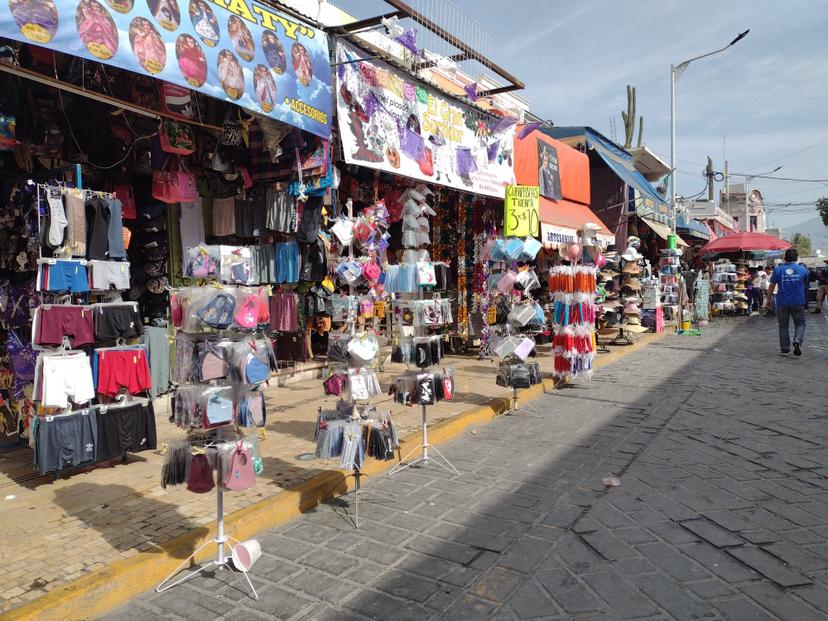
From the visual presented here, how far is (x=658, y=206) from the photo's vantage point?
18.8m

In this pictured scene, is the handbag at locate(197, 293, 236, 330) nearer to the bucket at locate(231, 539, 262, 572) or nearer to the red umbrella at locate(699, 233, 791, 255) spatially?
the bucket at locate(231, 539, 262, 572)

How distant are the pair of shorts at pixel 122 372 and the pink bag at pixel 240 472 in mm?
2235

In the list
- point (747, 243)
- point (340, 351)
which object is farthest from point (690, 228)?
point (340, 351)

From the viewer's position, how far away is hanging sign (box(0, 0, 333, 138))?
414 cm

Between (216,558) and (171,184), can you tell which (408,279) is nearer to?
(216,558)

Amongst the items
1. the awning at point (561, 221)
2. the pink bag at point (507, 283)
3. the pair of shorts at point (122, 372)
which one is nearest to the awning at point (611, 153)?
the awning at point (561, 221)

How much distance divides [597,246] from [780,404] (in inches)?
134

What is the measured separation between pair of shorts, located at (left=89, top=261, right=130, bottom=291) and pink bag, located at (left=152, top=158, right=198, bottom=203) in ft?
5.25

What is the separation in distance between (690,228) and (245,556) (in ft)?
82.1

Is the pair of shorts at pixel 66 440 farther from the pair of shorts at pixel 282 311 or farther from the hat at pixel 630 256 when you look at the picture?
the hat at pixel 630 256

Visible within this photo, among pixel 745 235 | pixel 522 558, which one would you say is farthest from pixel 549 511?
pixel 745 235

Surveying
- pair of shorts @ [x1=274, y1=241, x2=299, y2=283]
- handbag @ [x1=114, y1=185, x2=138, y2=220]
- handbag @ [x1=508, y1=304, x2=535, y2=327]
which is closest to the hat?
handbag @ [x1=508, y1=304, x2=535, y2=327]

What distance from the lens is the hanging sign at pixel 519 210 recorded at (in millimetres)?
8031

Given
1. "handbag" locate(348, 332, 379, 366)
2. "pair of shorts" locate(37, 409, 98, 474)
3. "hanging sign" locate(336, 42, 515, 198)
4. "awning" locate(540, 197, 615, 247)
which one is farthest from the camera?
"awning" locate(540, 197, 615, 247)
